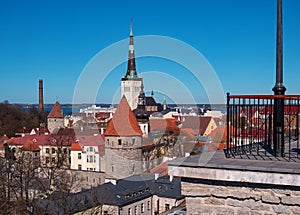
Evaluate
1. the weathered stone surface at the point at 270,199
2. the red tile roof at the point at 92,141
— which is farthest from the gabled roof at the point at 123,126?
the weathered stone surface at the point at 270,199

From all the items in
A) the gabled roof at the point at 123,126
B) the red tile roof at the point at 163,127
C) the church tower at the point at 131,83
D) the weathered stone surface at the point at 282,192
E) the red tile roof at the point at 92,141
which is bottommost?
the red tile roof at the point at 92,141

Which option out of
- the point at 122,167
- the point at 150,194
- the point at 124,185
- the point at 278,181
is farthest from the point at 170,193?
the point at 278,181

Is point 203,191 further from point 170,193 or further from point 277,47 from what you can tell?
point 170,193

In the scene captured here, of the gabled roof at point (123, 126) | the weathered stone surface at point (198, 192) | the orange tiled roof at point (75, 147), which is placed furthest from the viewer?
the orange tiled roof at point (75, 147)

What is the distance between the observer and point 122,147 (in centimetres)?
2672

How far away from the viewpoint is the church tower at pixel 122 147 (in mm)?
26484

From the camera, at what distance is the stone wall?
3.48m

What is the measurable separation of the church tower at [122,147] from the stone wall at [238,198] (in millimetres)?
22197

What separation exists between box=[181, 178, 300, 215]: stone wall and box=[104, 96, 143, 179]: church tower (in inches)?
874

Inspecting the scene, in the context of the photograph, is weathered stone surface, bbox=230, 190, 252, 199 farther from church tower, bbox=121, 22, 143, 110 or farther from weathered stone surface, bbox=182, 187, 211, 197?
church tower, bbox=121, 22, 143, 110

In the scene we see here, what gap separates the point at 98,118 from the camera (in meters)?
51.7

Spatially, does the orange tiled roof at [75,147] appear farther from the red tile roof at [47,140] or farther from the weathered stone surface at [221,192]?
the weathered stone surface at [221,192]

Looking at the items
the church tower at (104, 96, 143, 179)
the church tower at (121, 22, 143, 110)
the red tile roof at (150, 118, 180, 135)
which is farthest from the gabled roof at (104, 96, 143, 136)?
the church tower at (121, 22, 143, 110)

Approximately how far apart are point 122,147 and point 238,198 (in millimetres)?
23241
